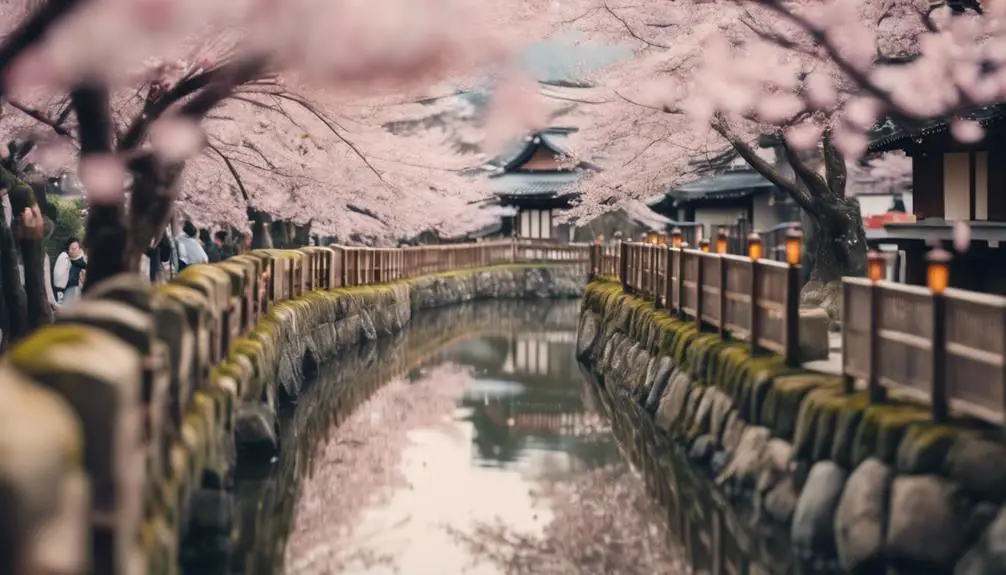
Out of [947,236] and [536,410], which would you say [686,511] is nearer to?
[536,410]

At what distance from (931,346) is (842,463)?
1.28m

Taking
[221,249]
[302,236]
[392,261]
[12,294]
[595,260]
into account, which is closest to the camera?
[12,294]

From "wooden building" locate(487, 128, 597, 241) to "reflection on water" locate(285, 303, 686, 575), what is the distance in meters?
39.0

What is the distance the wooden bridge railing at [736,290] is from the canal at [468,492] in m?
1.69

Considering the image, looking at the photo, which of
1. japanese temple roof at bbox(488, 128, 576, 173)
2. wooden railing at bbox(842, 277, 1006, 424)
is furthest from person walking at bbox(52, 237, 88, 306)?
japanese temple roof at bbox(488, 128, 576, 173)

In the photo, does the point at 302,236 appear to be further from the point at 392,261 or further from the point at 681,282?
the point at 681,282

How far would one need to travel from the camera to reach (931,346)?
7707 millimetres

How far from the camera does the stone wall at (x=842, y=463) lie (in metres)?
7.02

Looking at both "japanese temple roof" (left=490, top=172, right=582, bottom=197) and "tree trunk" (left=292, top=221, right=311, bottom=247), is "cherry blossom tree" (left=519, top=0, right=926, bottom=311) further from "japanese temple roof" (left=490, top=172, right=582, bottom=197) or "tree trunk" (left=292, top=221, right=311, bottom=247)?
"japanese temple roof" (left=490, top=172, right=582, bottom=197)

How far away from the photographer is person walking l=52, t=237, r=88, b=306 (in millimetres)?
15391


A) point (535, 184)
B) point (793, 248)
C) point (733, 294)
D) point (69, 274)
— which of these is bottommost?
point (733, 294)

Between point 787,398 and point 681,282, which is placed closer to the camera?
point 787,398

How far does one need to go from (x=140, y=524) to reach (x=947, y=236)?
1550 centimetres

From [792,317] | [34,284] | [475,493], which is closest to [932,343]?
[792,317]
